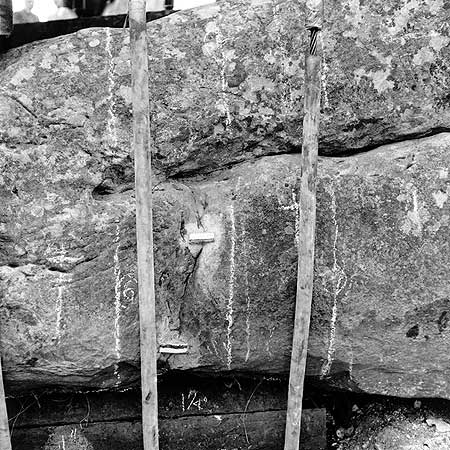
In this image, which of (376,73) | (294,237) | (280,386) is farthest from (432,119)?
(280,386)

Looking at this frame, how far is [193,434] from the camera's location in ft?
9.34

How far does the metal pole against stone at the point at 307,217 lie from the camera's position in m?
2.30

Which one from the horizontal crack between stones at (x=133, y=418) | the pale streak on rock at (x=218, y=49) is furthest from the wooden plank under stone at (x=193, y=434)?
the pale streak on rock at (x=218, y=49)

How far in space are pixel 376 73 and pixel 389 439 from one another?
1432 millimetres

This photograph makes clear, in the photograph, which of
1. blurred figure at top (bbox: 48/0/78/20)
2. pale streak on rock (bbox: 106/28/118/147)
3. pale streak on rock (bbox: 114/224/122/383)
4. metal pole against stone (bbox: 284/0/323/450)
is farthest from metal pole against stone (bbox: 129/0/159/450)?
blurred figure at top (bbox: 48/0/78/20)

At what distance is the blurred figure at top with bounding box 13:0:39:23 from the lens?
282 cm

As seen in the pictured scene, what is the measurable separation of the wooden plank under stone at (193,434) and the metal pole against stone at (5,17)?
151cm

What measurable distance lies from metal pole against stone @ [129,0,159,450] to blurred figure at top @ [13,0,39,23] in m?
0.78

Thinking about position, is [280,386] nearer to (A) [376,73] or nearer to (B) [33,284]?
(B) [33,284]

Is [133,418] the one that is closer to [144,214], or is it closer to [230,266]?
[230,266]

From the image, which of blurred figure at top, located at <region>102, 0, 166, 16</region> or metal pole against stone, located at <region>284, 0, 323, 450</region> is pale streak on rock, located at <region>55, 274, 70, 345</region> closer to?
metal pole against stone, located at <region>284, 0, 323, 450</region>

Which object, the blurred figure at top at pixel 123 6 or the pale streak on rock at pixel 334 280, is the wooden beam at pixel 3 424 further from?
the blurred figure at top at pixel 123 6

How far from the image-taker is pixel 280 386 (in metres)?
2.90

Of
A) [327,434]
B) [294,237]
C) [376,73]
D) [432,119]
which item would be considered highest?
[376,73]
